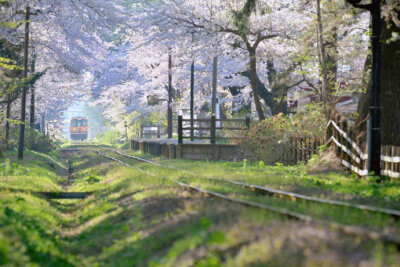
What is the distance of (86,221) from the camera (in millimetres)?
10953

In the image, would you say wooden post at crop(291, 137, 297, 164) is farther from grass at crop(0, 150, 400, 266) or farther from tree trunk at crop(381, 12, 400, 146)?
grass at crop(0, 150, 400, 266)

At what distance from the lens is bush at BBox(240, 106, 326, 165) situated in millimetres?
20781

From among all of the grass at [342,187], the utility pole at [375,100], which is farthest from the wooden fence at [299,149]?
the utility pole at [375,100]

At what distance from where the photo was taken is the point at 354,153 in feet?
50.6

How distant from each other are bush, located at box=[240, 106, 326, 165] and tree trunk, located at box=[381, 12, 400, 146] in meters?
4.13

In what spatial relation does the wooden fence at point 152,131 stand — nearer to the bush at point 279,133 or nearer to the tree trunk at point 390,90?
the bush at point 279,133

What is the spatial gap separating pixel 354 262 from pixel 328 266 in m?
→ 0.29

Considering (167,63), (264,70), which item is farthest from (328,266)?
(167,63)

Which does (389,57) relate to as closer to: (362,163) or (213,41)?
(362,163)

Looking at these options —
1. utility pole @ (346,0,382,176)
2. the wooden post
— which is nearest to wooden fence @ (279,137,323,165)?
the wooden post

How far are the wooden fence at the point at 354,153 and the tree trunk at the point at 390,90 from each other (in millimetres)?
998

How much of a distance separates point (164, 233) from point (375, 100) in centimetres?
746

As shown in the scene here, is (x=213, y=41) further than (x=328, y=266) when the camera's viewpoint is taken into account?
Yes

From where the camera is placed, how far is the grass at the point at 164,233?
557cm
